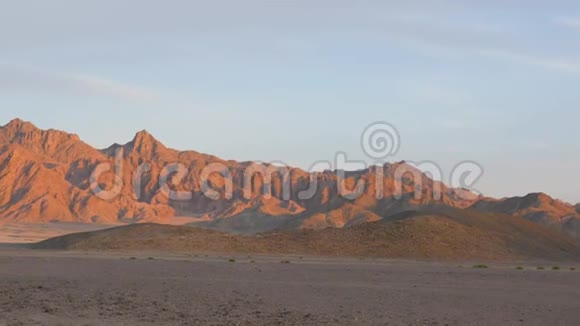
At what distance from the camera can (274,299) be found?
84.2ft

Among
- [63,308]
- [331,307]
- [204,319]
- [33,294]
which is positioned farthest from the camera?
[33,294]

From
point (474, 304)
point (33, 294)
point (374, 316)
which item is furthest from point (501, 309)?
point (33, 294)

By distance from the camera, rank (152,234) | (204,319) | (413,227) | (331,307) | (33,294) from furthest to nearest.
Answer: (152,234), (413,227), (33,294), (331,307), (204,319)

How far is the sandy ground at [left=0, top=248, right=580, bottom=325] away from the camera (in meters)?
20.7

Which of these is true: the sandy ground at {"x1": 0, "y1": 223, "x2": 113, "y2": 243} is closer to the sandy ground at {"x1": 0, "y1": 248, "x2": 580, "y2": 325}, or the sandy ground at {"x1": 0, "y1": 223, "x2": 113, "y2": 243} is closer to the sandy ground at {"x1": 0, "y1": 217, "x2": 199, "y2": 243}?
the sandy ground at {"x1": 0, "y1": 217, "x2": 199, "y2": 243}

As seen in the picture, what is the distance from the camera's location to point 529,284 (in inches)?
1404

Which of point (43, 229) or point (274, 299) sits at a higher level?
point (43, 229)

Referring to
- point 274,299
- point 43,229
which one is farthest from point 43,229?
point 274,299

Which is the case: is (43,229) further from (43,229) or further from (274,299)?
(274,299)

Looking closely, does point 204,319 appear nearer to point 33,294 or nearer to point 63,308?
point 63,308

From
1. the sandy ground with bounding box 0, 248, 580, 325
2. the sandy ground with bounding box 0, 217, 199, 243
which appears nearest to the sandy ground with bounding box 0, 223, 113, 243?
the sandy ground with bounding box 0, 217, 199, 243

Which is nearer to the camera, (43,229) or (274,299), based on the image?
(274,299)

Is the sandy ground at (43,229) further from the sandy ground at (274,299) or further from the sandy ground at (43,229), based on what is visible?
the sandy ground at (274,299)

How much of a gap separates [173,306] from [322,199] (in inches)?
6843
